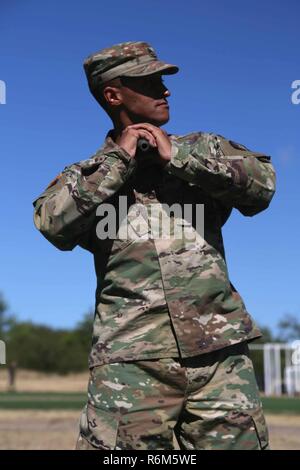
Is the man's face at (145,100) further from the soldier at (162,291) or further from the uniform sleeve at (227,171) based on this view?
the uniform sleeve at (227,171)

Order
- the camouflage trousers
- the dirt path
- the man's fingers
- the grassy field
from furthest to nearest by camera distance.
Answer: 1. the grassy field
2. the dirt path
3. the man's fingers
4. the camouflage trousers

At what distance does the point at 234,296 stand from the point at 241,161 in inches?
20.9

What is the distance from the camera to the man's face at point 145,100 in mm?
3135

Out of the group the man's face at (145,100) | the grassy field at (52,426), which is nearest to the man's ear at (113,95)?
the man's face at (145,100)

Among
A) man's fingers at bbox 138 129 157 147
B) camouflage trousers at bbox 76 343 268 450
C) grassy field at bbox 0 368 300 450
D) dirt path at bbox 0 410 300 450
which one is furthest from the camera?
grassy field at bbox 0 368 300 450

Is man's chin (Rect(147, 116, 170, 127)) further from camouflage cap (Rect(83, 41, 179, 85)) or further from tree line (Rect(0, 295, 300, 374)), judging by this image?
tree line (Rect(0, 295, 300, 374))

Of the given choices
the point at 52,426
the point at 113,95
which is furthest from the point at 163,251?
the point at 52,426

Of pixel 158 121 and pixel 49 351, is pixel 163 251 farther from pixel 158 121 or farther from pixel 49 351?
pixel 49 351

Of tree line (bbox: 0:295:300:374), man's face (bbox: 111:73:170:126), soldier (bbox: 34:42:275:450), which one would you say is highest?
man's face (bbox: 111:73:170:126)

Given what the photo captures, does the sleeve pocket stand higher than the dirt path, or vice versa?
the sleeve pocket

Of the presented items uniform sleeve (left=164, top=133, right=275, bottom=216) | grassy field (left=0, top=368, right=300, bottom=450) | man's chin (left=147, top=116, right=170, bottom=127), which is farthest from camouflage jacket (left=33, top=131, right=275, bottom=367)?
grassy field (left=0, top=368, right=300, bottom=450)

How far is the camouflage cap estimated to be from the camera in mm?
3109
